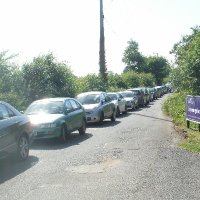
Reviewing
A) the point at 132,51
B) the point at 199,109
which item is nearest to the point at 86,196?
the point at 199,109

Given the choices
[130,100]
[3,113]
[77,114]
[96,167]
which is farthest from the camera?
[130,100]

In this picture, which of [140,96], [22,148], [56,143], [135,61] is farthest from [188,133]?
[135,61]

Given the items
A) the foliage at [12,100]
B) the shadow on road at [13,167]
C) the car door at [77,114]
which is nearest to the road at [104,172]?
the shadow on road at [13,167]

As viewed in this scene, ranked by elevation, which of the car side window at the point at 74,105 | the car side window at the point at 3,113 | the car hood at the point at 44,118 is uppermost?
the car side window at the point at 3,113

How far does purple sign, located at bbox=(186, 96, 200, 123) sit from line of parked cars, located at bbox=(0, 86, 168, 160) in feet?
14.2

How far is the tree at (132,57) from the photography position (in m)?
97.5

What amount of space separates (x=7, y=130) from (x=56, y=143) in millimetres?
4594

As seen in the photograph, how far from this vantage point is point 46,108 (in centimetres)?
1555

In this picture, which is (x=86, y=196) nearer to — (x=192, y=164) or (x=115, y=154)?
(x=192, y=164)

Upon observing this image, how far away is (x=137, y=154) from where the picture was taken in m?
11.6

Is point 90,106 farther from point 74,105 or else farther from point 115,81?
point 115,81

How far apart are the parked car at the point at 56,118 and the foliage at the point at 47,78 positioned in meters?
7.75

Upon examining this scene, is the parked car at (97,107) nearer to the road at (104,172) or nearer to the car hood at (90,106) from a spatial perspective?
the car hood at (90,106)

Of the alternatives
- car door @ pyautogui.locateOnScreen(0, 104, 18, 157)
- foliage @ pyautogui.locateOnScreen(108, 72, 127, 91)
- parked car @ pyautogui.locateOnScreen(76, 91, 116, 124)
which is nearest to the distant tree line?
parked car @ pyautogui.locateOnScreen(76, 91, 116, 124)
